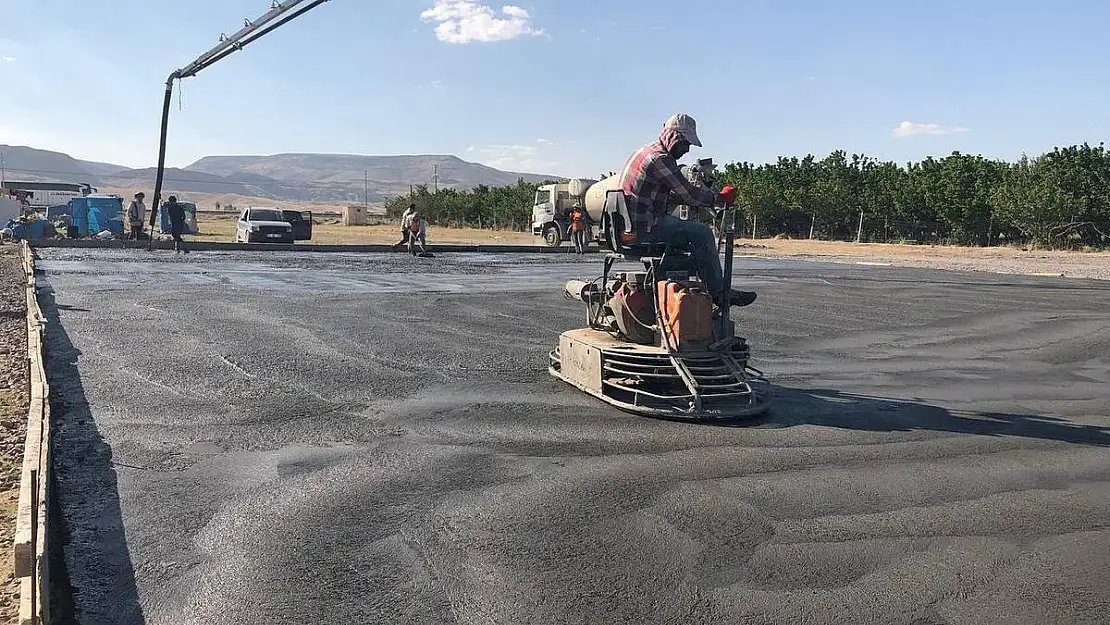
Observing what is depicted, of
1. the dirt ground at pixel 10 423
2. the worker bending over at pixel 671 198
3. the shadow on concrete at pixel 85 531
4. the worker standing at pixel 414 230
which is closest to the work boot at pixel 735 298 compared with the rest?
the worker bending over at pixel 671 198

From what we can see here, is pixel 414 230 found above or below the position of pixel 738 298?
above

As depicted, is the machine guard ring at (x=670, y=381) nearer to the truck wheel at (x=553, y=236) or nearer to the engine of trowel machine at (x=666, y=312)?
the engine of trowel machine at (x=666, y=312)

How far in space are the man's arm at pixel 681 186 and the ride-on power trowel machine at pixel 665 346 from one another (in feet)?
0.84

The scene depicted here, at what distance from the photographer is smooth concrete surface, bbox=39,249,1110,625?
390 cm

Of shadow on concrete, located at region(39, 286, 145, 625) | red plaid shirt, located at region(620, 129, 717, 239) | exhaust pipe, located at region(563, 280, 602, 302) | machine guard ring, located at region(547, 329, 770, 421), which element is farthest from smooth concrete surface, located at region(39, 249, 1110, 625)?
red plaid shirt, located at region(620, 129, 717, 239)

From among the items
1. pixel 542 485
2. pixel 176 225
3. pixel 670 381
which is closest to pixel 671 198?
pixel 670 381

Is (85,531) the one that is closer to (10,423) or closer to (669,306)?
(10,423)

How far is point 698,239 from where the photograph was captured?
7.39 m

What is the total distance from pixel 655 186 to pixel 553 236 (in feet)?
99.9

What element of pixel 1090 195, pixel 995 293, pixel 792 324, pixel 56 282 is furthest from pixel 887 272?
pixel 1090 195

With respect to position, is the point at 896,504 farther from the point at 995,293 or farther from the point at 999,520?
the point at 995,293

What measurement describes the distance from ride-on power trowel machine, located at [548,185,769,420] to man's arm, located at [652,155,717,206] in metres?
0.26

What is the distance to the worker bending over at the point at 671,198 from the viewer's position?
7.12m

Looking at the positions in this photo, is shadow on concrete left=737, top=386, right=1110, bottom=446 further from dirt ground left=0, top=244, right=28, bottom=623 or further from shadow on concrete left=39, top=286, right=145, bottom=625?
dirt ground left=0, top=244, right=28, bottom=623
